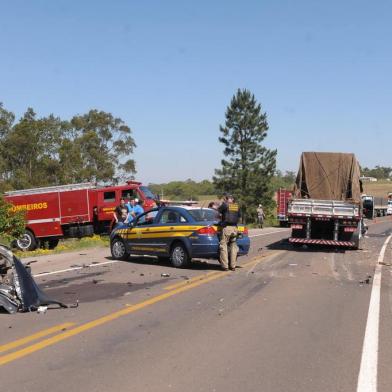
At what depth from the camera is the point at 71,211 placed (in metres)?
24.9

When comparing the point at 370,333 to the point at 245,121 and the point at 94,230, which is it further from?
the point at 245,121

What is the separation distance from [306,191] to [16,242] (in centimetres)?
1295

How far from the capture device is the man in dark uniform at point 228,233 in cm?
1274

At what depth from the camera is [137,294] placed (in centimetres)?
965

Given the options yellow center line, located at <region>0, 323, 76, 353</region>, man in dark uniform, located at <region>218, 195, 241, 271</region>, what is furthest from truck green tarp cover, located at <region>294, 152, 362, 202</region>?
yellow center line, located at <region>0, 323, 76, 353</region>

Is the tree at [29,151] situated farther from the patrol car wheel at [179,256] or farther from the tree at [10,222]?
the patrol car wheel at [179,256]

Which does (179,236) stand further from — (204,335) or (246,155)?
(246,155)

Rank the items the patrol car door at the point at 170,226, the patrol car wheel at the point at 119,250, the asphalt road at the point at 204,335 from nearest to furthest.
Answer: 1. the asphalt road at the point at 204,335
2. the patrol car door at the point at 170,226
3. the patrol car wheel at the point at 119,250

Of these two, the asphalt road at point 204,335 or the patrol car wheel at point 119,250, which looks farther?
the patrol car wheel at point 119,250

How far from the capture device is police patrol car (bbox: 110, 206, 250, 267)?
12.9 m

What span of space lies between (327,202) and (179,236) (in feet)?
23.7

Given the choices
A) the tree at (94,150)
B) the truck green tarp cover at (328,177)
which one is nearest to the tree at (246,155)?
the tree at (94,150)

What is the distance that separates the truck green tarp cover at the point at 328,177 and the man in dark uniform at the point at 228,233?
8.06 metres

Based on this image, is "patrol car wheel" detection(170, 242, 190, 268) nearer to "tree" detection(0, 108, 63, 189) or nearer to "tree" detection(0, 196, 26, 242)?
"tree" detection(0, 196, 26, 242)
